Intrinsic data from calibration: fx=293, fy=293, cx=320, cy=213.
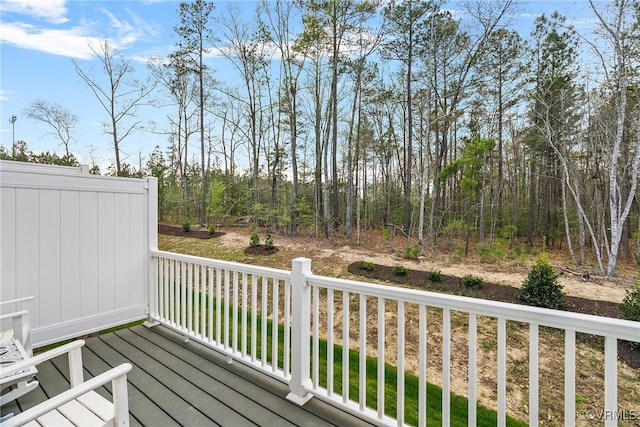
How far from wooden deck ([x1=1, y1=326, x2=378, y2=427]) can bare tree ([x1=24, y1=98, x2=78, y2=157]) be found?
11.9m

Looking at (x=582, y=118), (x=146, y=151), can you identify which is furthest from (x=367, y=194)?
(x=146, y=151)

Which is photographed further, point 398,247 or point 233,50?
point 233,50

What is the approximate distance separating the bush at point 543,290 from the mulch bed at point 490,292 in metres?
0.12

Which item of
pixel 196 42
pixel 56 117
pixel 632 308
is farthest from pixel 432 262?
pixel 56 117

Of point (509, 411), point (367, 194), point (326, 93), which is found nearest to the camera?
point (509, 411)

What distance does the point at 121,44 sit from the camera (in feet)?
36.6

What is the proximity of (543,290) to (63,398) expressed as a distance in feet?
17.9

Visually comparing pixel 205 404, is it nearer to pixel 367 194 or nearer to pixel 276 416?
pixel 276 416

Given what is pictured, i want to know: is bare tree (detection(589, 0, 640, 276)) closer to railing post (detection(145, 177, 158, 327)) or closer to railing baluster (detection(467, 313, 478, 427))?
railing baluster (detection(467, 313, 478, 427))

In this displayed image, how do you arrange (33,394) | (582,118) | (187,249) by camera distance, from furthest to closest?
(187,249), (582,118), (33,394)

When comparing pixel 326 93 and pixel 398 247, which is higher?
pixel 326 93

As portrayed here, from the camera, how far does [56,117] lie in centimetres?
1100

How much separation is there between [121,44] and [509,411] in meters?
15.1

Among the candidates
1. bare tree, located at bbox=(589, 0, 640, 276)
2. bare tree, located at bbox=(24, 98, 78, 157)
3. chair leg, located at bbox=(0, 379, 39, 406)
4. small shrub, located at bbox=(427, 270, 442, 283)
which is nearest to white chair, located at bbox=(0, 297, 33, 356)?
chair leg, located at bbox=(0, 379, 39, 406)
